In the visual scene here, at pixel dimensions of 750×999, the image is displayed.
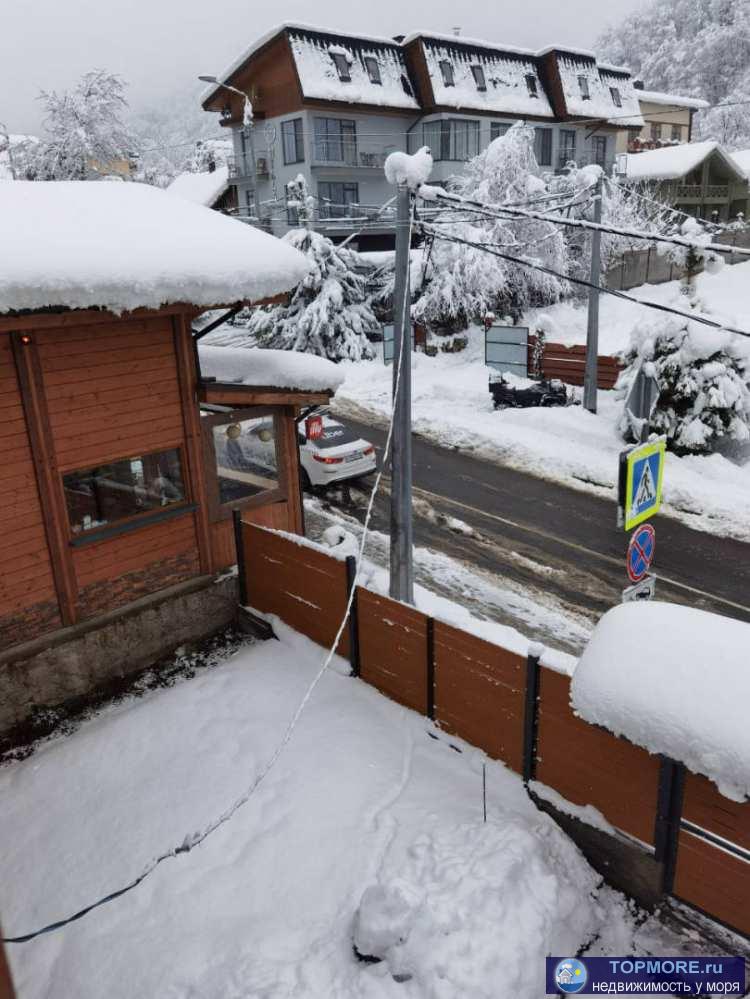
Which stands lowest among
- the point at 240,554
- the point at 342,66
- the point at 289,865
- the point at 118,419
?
the point at 289,865

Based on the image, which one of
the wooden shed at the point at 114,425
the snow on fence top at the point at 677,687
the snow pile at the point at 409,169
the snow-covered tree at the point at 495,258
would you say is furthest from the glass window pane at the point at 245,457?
the snow-covered tree at the point at 495,258

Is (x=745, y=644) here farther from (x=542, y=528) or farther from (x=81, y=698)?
(x=542, y=528)

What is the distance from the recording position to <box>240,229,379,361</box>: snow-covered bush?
3038 cm

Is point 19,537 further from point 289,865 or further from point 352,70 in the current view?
point 352,70

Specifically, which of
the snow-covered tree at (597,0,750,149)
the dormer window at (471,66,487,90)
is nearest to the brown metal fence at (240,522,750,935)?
the dormer window at (471,66,487,90)

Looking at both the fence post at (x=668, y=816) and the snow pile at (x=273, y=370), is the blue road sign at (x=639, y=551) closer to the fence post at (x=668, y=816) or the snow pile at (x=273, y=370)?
the fence post at (x=668, y=816)

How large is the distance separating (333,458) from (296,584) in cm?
770

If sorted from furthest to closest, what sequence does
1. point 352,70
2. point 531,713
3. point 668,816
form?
point 352,70
point 531,713
point 668,816

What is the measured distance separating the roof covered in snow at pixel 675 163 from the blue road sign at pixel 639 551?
44.0m

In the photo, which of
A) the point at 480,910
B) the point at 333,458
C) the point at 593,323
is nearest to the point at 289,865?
the point at 480,910

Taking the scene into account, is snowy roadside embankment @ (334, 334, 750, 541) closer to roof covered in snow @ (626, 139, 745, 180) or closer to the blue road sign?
the blue road sign

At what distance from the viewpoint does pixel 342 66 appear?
38438 mm

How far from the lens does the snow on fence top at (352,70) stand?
1458 inches

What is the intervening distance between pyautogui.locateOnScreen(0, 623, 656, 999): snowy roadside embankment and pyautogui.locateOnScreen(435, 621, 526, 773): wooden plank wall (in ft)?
0.86
